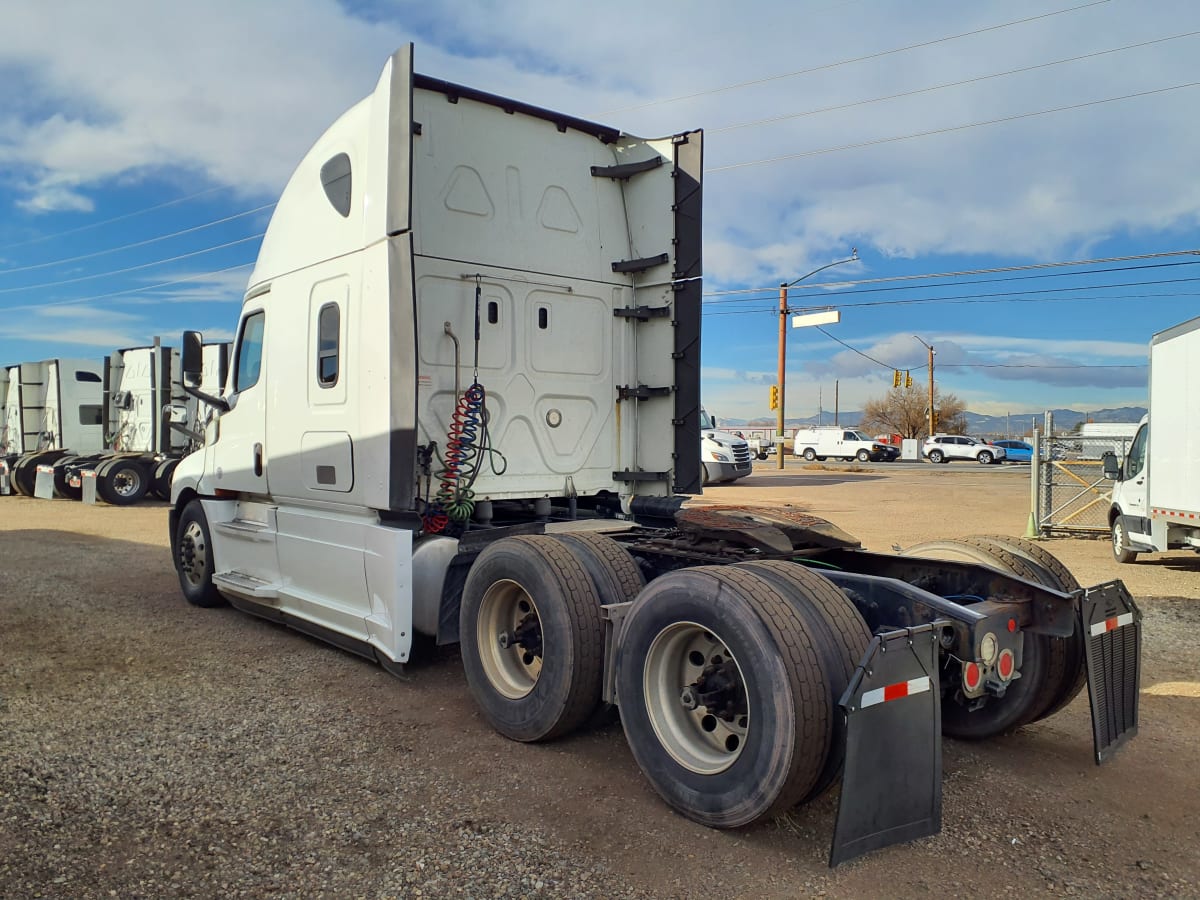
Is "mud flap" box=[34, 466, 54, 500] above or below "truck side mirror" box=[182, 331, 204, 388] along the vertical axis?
below

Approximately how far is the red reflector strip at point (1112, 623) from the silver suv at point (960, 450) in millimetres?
49115

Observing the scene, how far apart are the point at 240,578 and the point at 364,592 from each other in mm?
2066

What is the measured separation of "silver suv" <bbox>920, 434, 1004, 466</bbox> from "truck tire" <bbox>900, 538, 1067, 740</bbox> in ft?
160

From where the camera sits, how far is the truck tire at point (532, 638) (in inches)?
170

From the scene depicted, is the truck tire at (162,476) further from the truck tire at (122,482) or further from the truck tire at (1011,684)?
the truck tire at (1011,684)

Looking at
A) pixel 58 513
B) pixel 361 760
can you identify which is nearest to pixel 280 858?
pixel 361 760

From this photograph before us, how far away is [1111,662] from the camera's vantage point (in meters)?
4.01

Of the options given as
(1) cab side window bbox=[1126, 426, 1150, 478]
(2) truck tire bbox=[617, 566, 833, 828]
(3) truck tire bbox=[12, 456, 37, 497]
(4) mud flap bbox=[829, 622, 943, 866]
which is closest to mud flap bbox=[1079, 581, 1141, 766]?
(4) mud flap bbox=[829, 622, 943, 866]

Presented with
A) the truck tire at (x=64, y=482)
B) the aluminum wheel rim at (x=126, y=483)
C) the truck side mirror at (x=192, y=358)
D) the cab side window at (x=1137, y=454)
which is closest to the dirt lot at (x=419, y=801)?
the truck side mirror at (x=192, y=358)

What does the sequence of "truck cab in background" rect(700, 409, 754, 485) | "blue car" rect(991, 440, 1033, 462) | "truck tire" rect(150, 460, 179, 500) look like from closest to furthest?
"truck tire" rect(150, 460, 179, 500) → "truck cab in background" rect(700, 409, 754, 485) → "blue car" rect(991, 440, 1033, 462)

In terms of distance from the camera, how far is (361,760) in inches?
173

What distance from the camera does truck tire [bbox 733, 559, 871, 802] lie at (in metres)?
3.32

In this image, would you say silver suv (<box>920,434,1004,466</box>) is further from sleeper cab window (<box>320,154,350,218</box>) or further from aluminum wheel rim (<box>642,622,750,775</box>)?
aluminum wheel rim (<box>642,622,750,775</box>)

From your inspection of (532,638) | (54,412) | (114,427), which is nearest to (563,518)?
(532,638)
